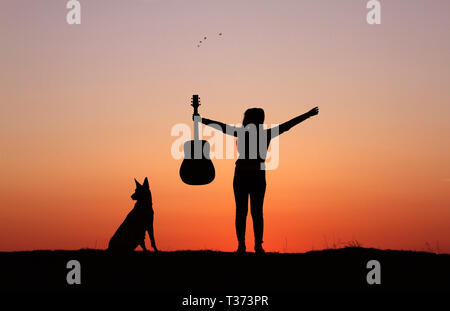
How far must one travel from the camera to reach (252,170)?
1298cm

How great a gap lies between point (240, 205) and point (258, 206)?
34cm

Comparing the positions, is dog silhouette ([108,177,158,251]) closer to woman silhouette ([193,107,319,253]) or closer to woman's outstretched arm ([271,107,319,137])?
woman silhouette ([193,107,319,253])

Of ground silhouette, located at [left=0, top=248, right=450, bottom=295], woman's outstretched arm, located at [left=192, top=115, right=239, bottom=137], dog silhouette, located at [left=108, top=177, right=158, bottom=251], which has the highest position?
woman's outstretched arm, located at [left=192, top=115, right=239, bottom=137]

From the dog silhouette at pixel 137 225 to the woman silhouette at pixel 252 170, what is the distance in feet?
7.65

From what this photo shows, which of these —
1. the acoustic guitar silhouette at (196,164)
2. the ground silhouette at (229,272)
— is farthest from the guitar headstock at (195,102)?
the ground silhouette at (229,272)

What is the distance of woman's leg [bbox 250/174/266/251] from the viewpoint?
13.0 metres

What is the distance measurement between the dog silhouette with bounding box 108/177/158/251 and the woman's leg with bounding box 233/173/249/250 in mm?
2264

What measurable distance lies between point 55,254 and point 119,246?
128 cm


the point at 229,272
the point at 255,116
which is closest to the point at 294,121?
the point at 255,116

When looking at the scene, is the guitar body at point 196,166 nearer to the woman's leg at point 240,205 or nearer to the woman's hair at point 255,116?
the woman's leg at point 240,205

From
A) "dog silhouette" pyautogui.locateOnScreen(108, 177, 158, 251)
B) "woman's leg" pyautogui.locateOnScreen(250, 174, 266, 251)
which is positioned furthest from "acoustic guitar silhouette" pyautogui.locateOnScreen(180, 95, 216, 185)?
"woman's leg" pyautogui.locateOnScreen(250, 174, 266, 251)
